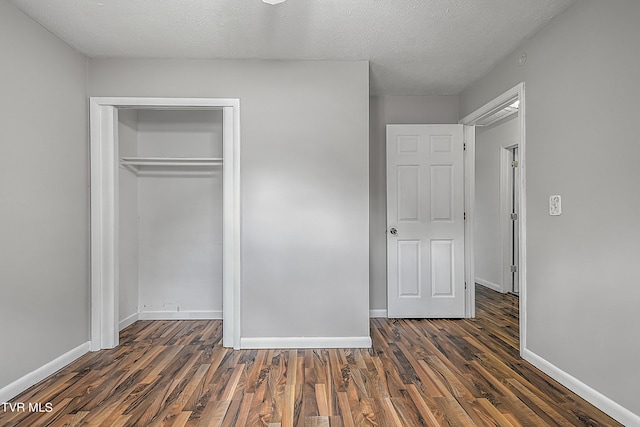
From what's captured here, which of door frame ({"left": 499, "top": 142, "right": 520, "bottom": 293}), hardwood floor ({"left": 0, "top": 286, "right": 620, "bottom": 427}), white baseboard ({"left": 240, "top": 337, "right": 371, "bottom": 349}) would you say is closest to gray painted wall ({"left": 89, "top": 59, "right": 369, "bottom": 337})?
white baseboard ({"left": 240, "top": 337, "right": 371, "bottom": 349})

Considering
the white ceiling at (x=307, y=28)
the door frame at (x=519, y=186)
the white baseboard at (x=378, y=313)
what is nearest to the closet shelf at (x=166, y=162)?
the white ceiling at (x=307, y=28)

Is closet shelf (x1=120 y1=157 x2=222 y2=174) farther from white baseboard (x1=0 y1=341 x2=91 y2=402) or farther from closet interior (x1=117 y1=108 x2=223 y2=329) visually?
white baseboard (x1=0 y1=341 x2=91 y2=402)

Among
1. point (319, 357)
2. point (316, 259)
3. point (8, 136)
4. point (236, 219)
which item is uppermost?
point (8, 136)

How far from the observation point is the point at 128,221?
4.02 m

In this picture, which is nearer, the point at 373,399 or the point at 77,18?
the point at 373,399

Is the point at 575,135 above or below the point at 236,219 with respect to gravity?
above

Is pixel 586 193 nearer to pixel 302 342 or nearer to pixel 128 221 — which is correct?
pixel 302 342

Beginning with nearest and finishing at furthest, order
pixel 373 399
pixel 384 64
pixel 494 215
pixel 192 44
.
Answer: pixel 373 399, pixel 192 44, pixel 384 64, pixel 494 215

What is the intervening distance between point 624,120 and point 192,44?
3.02 metres

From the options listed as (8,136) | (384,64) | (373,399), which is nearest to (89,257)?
(8,136)

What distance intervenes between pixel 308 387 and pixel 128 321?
8.00ft

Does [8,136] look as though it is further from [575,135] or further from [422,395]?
[575,135]

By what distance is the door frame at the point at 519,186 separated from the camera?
3.05 m

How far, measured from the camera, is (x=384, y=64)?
3496 millimetres
